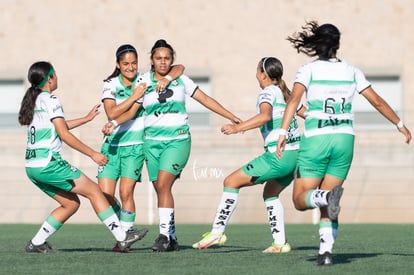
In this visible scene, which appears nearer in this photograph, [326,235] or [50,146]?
[326,235]

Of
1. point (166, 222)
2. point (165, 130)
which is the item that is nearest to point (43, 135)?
point (165, 130)

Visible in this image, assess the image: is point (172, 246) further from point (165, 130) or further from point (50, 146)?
point (50, 146)

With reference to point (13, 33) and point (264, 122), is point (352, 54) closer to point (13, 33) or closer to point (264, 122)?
point (13, 33)

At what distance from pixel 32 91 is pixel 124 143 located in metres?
1.23

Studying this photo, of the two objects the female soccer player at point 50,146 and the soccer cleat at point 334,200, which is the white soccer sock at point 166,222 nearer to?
the female soccer player at point 50,146

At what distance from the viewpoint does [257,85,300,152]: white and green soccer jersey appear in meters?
12.1

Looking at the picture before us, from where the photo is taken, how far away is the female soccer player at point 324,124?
1033 centimetres

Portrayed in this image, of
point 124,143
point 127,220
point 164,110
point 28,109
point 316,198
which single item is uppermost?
point 28,109

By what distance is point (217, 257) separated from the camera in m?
11.5

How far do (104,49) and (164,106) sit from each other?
13.9 m

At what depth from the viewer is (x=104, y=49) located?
26.0 metres

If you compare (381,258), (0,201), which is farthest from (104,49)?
(381,258)

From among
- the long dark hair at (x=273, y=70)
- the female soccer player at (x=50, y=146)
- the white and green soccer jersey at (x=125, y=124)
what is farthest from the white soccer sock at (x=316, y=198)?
the white and green soccer jersey at (x=125, y=124)

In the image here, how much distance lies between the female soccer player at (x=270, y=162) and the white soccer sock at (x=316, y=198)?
64.9 inches
